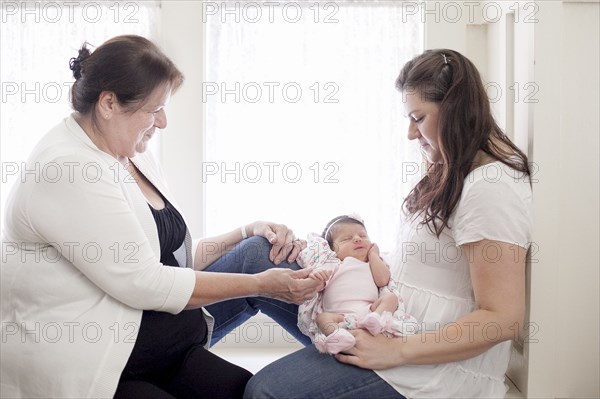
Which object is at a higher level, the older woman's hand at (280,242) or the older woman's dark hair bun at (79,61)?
the older woman's dark hair bun at (79,61)

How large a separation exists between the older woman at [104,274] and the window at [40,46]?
83 centimetres

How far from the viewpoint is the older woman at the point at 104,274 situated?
155 centimetres

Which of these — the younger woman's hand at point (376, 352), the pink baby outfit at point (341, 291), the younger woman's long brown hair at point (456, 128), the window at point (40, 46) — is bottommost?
the younger woman's hand at point (376, 352)

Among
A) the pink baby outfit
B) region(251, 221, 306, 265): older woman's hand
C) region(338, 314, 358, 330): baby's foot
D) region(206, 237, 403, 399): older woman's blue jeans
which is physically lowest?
region(206, 237, 403, 399): older woman's blue jeans

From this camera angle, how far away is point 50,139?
5.38 ft

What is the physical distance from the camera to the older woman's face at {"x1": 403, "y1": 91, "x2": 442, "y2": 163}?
1788 mm

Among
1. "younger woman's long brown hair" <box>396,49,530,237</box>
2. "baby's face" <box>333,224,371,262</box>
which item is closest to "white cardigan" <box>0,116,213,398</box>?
"baby's face" <box>333,224,371,262</box>

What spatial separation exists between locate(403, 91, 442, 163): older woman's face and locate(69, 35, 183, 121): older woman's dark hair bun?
0.61 m

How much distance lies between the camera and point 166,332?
1.73m

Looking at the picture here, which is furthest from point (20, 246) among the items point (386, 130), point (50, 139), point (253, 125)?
point (386, 130)

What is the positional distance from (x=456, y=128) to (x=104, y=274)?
0.87m

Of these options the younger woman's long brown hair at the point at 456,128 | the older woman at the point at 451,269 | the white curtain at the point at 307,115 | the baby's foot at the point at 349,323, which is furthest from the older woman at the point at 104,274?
the white curtain at the point at 307,115

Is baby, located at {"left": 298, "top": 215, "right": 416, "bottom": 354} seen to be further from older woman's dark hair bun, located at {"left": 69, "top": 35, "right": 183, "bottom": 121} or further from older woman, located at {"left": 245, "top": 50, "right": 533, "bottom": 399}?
older woman's dark hair bun, located at {"left": 69, "top": 35, "right": 183, "bottom": 121}

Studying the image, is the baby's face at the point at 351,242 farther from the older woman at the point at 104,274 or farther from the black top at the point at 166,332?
the black top at the point at 166,332
